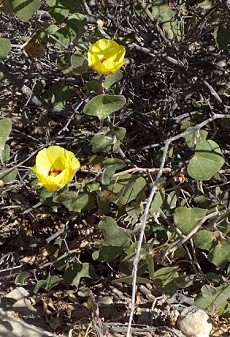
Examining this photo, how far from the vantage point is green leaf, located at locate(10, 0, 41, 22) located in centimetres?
158

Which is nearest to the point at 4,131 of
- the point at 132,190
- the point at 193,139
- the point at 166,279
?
the point at 132,190

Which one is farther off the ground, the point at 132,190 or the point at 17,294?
the point at 132,190

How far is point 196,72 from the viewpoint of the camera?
210 cm

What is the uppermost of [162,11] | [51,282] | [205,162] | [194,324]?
[162,11]

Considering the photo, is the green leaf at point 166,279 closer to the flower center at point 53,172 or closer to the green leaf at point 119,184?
the green leaf at point 119,184

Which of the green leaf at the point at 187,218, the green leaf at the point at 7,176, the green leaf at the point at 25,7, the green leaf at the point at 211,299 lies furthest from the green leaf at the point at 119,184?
the green leaf at the point at 25,7

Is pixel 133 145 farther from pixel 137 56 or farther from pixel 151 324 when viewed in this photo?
pixel 151 324

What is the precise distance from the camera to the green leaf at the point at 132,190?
66.7 inches

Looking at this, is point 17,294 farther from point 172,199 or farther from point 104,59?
point 104,59

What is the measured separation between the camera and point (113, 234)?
66.4 inches

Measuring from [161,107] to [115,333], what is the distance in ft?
2.47

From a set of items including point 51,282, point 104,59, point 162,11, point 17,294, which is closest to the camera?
point 104,59

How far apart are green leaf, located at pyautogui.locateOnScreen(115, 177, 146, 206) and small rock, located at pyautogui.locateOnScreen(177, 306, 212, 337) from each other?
22.0 inches

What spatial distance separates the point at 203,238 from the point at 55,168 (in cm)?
43
